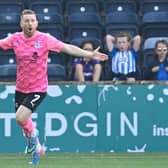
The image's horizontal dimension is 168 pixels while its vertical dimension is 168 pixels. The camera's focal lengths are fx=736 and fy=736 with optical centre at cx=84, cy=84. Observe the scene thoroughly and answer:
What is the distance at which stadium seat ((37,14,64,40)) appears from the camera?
13594mm

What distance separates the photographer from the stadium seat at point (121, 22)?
1370cm

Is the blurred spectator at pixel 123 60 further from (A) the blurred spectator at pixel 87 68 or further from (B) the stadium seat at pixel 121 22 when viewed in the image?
(B) the stadium seat at pixel 121 22

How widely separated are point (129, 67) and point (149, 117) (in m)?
1.00

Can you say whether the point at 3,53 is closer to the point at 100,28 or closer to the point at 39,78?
the point at 100,28

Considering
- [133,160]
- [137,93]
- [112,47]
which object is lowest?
[133,160]

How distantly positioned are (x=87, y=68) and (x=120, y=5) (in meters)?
2.68

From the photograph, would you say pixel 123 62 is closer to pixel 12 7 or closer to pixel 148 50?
pixel 148 50

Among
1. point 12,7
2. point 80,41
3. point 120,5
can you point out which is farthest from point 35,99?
point 120,5

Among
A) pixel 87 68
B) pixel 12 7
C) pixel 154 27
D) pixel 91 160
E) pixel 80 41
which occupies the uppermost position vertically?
pixel 12 7

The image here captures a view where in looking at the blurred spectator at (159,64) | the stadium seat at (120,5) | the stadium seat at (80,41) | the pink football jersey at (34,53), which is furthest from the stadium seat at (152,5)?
the pink football jersey at (34,53)

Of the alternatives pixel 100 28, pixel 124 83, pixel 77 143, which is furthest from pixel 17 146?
pixel 100 28

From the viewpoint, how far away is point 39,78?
965 cm

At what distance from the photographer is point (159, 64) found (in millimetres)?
12016

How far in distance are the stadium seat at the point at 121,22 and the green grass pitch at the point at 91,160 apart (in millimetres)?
3144
